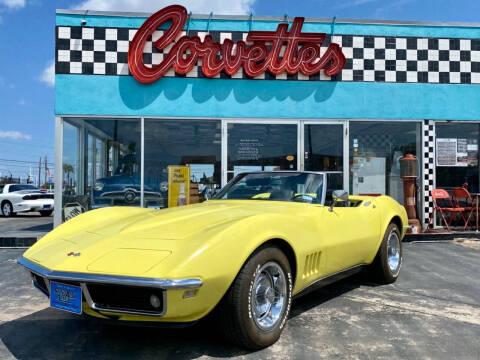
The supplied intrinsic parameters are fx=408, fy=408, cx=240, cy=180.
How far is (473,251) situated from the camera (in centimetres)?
645

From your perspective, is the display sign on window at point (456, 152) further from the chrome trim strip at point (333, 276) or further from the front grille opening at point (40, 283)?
the front grille opening at point (40, 283)

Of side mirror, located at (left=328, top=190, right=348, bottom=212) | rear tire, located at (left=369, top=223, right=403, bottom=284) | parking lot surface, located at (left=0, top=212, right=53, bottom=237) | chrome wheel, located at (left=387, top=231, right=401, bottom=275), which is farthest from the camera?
parking lot surface, located at (left=0, top=212, right=53, bottom=237)

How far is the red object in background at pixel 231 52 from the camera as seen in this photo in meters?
8.06

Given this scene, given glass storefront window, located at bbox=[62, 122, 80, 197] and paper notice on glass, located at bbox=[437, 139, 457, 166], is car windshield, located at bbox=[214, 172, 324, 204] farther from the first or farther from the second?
paper notice on glass, located at bbox=[437, 139, 457, 166]

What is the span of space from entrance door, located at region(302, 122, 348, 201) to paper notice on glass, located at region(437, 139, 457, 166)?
2082 millimetres

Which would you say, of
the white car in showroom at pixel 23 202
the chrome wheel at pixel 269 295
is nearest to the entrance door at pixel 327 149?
the chrome wheel at pixel 269 295

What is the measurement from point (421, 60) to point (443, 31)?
2.69 ft

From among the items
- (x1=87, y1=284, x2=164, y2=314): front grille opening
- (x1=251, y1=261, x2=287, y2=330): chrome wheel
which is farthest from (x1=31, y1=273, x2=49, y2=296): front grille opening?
(x1=251, y1=261, x2=287, y2=330): chrome wheel

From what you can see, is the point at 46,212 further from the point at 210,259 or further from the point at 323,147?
the point at 210,259

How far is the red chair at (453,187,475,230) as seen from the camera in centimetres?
820

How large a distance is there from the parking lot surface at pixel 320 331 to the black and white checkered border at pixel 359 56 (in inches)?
206

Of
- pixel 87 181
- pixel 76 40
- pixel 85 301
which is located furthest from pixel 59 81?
pixel 85 301

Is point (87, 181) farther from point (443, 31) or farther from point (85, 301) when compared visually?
point (443, 31)

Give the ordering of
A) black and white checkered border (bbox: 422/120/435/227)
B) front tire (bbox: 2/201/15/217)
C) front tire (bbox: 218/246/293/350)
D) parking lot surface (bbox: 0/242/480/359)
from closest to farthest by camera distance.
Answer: front tire (bbox: 218/246/293/350)
parking lot surface (bbox: 0/242/480/359)
black and white checkered border (bbox: 422/120/435/227)
front tire (bbox: 2/201/15/217)
